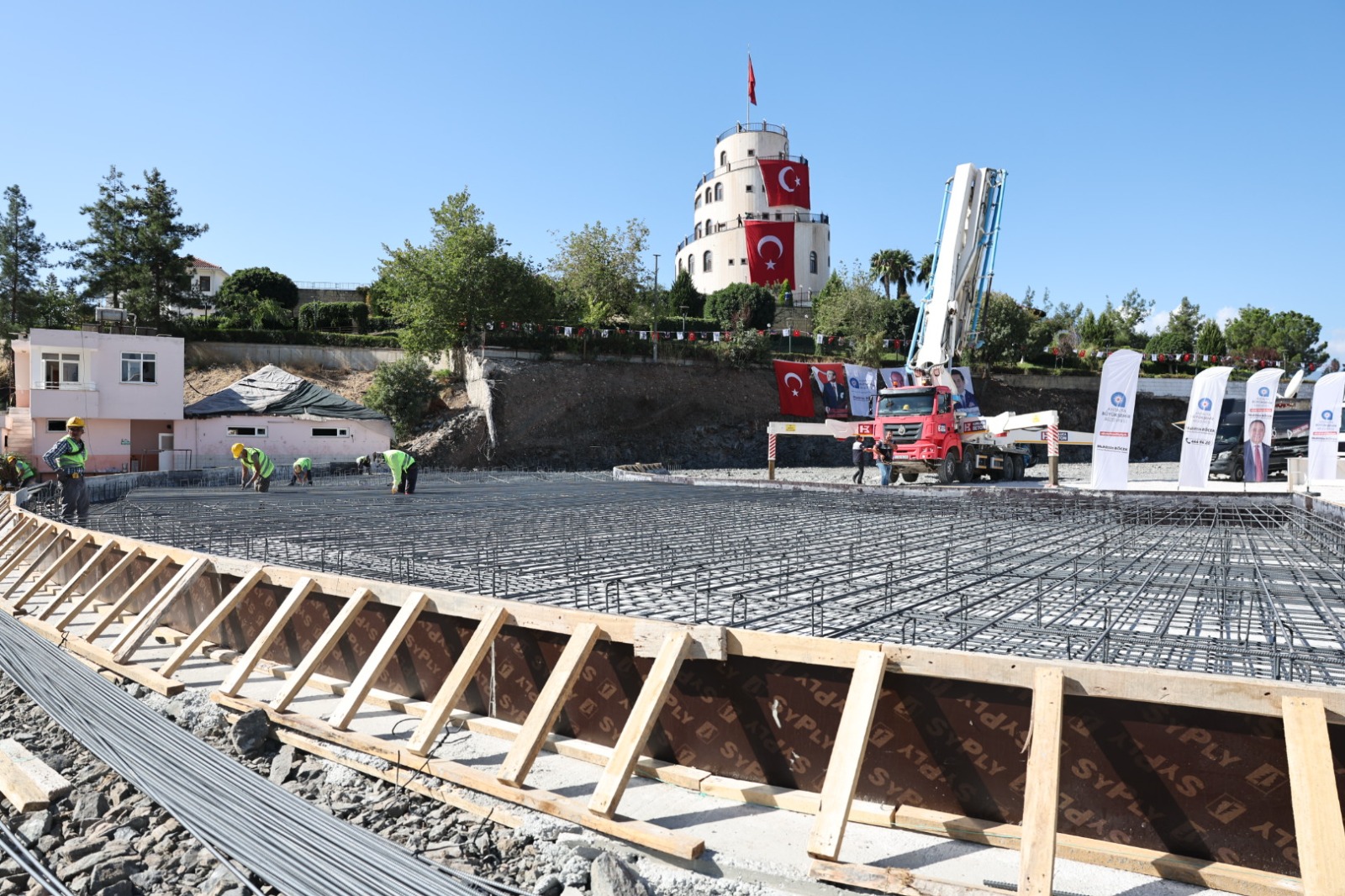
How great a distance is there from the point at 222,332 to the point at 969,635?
122ft

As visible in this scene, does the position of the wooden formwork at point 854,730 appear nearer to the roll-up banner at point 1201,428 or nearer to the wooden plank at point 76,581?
the wooden plank at point 76,581

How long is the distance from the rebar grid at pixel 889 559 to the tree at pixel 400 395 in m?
17.3

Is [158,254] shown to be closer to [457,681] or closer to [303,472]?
[303,472]

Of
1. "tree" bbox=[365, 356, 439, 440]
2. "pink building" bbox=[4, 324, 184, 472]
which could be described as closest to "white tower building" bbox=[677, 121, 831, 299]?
"tree" bbox=[365, 356, 439, 440]

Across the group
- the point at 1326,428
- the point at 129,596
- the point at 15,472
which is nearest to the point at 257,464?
the point at 15,472

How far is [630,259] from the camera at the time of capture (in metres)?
45.9

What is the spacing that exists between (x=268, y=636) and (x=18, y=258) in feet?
143

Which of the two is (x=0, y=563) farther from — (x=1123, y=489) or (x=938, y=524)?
(x=1123, y=489)

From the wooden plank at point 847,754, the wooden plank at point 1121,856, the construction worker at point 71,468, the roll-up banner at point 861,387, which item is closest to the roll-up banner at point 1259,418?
the wooden plank at point 1121,856

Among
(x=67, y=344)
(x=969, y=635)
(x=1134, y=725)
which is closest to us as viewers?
(x=1134, y=725)

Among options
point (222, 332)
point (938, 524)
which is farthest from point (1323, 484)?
point (222, 332)

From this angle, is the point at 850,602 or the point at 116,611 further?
the point at 116,611

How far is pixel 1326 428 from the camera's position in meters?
15.7

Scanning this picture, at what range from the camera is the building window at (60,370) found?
80.2 feet
